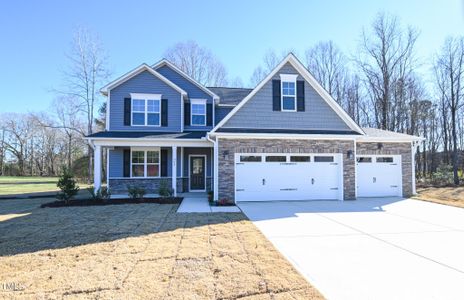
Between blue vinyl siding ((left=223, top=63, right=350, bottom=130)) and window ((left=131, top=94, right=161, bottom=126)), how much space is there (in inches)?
194

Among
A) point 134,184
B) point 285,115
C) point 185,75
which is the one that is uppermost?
point 185,75

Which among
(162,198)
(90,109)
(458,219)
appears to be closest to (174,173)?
(162,198)

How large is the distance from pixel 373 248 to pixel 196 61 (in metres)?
27.2

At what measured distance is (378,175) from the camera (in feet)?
43.2

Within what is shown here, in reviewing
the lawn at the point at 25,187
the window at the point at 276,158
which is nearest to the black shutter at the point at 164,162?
the window at the point at 276,158

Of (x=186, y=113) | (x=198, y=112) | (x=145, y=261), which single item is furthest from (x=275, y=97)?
(x=145, y=261)

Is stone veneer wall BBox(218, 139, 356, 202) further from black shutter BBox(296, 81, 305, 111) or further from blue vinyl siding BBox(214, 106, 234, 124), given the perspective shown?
blue vinyl siding BBox(214, 106, 234, 124)

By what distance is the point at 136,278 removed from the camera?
150 inches

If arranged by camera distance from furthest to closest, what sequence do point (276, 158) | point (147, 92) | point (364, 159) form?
1. point (147, 92)
2. point (364, 159)
3. point (276, 158)

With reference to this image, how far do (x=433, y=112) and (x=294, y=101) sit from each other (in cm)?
2101

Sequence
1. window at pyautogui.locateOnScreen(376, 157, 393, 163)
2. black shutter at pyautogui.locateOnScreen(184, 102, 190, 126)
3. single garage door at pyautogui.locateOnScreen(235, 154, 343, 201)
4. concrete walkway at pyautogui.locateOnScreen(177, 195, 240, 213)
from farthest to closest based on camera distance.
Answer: black shutter at pyautogui.locateOnScreen(184, 102, 190, 126) < window at pyautogui.locateOnScreen(376, 157, 393, 163) < single garage door at pyautogui.locateOnScreen(235, 154, 343, 201) < concrete walkway at pyautogui.locateOnScreen(177, 195, 240, 213)

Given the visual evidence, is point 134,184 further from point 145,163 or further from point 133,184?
point 145,163

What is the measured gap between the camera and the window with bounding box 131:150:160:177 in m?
14.8

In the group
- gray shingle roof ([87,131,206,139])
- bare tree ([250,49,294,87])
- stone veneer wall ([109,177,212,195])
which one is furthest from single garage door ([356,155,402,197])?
bare tree ([250,49,294,87])
